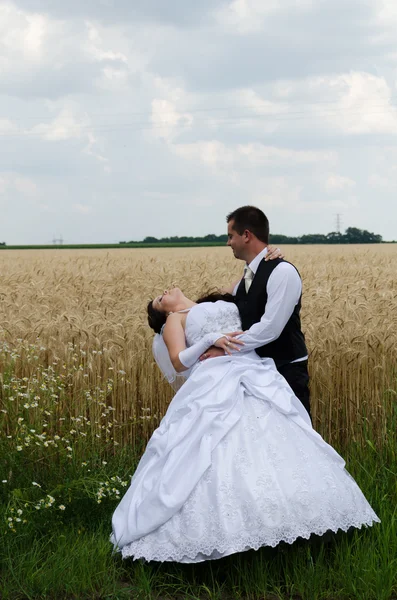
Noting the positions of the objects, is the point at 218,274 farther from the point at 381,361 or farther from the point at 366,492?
the point at 366,492

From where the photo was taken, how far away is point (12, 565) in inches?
172

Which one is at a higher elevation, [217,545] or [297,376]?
[297,376]

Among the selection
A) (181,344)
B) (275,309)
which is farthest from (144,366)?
(275,309)

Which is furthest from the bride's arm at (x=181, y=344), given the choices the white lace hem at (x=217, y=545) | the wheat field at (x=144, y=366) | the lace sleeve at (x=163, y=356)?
the wheat field at (x=144, y=366)

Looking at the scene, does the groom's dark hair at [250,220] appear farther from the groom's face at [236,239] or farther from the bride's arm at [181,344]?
the bride's arm at [181,344]

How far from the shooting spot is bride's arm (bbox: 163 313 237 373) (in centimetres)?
450

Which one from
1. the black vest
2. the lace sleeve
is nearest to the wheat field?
the lace sleeve

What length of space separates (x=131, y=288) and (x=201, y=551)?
675 cm

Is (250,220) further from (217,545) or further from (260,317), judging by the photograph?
(217,545)

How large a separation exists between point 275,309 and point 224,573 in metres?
1.62

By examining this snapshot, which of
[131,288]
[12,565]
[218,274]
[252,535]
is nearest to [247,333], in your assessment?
[252,535]

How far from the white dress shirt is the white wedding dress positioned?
17cm

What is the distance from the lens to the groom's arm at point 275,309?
450cm

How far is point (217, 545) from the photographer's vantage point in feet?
12.6
